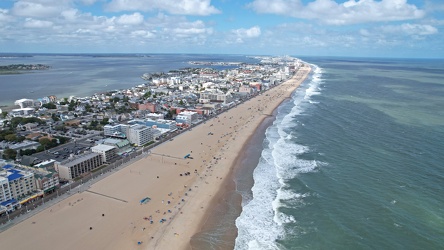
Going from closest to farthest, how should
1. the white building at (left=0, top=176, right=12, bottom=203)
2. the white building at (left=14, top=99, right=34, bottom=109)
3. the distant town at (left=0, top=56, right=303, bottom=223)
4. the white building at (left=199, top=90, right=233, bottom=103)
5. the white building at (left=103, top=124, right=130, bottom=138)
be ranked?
the white building at (left=0, top=176, right=12, bottom=203)
the distant town at (left=0, top=56, right=303, bottom=223)
the white building at (left=103, top=124, right=130, bottom=138)
the white building at (left=14, top=99, right=34, bottom=109)
the white building at (left=199, top=90, right=233, bottom=103)

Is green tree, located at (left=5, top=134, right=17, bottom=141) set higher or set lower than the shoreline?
higher

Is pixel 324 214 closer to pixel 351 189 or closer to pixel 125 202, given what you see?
pixel 351 189

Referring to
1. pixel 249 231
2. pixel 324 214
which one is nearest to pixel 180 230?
pixel 249 231

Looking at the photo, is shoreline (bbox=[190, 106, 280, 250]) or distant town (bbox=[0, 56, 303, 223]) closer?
shoreline (bbox=[190, 106, 280, 250])

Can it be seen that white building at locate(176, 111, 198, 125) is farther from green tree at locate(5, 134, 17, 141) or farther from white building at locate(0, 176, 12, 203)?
white building at locate(0, 176, 12, 203)

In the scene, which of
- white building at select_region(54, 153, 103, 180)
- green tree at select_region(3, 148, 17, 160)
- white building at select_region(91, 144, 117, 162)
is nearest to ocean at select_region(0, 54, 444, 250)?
white building at select_region(91, 144, 117, 162)

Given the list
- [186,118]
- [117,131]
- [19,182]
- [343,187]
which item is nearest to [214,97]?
[186,118]
